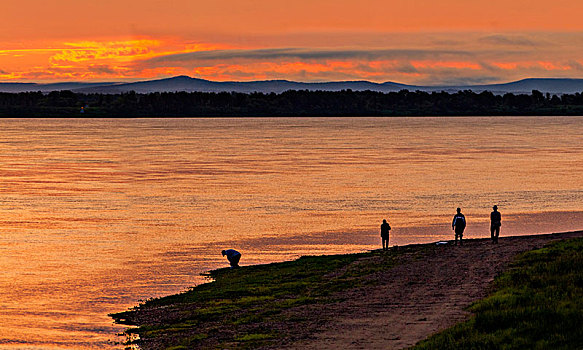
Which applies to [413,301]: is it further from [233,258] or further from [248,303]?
[233,258]

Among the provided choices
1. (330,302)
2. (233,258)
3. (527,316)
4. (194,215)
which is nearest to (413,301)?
(330,302)

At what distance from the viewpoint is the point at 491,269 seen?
29719 mm

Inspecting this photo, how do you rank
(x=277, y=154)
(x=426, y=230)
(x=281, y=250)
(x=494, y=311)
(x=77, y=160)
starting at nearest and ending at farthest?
(x=494, y=311) → (x=281, y=250) → (x=426, y=230) → (x=77, y=160) → (x=277, y=154)

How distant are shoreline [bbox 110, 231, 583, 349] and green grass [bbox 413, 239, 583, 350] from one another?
106 centimetres

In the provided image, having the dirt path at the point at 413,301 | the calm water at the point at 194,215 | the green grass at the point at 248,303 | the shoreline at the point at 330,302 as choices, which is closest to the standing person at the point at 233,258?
the green grass at the point at 248,303

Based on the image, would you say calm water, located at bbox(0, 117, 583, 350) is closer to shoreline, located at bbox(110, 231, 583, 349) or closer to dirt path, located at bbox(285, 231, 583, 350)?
shoreline, located at bbox(110, 231, 583, 349)

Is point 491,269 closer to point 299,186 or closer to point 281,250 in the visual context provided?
point 281,250

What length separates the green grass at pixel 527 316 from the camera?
18328 mm

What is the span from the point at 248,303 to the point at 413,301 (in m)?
5.65

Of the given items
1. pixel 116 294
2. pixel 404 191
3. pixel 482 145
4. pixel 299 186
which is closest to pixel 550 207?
pixel 404 191

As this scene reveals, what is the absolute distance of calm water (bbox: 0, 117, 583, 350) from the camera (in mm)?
32000

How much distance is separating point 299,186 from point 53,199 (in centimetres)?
2297

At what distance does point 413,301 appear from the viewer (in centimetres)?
2538

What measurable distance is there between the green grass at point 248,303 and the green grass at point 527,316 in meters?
5.29
